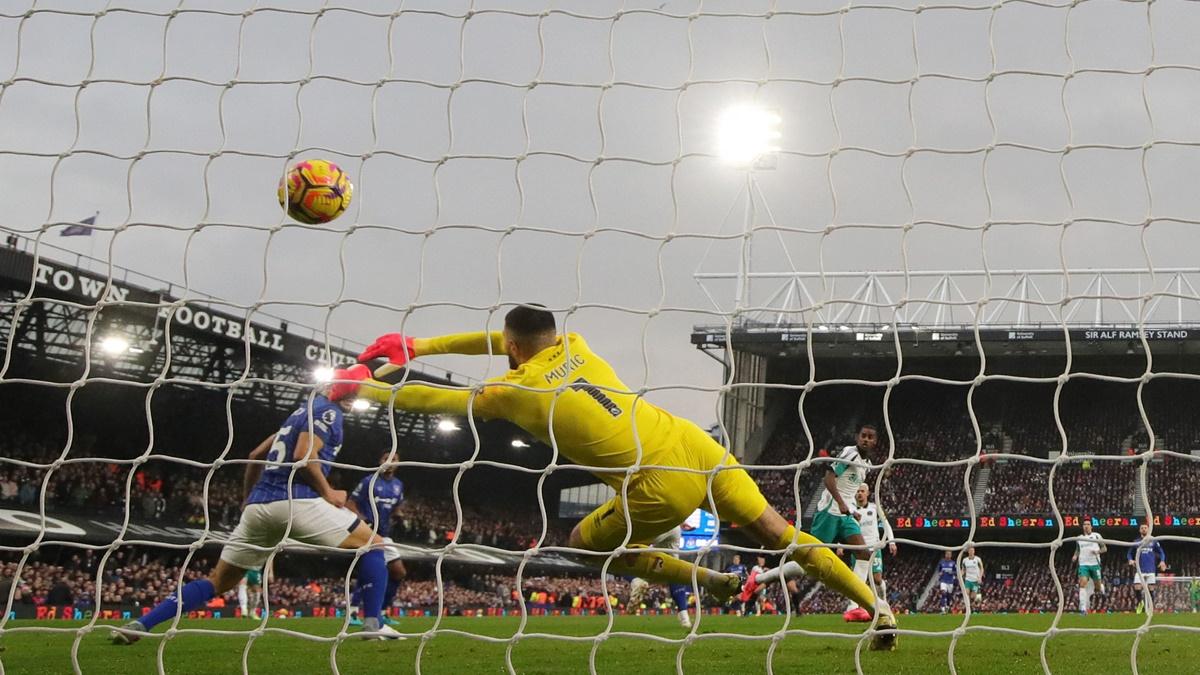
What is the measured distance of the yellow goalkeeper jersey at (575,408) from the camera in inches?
205

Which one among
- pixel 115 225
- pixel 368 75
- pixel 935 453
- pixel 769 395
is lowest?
pixel 115 225

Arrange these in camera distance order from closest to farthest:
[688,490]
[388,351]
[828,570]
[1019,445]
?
1. [388,351]
2. [688,490]
3. [828,570]
4. [1019,445]

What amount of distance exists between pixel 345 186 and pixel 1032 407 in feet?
111

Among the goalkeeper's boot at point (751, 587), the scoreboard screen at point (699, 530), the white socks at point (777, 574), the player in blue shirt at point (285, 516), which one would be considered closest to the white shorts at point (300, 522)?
the player in blue shirt at point (285, 516)

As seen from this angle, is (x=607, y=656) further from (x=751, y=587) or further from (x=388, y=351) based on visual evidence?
(x=388, y=351)

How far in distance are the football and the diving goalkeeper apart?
0.73 m

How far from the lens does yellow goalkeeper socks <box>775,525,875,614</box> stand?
5.75 metres

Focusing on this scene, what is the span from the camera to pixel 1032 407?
117 ft

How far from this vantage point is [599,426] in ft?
17.6

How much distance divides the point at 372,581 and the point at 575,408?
3.54 meters

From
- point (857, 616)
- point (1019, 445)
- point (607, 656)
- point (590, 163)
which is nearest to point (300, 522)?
point (607, 656)

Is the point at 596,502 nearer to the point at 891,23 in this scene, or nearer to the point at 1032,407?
the point at 1032,407

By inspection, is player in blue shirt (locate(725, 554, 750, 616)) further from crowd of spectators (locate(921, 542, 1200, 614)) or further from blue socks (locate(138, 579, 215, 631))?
crowd of spectators (locate(921, 542, 1200, 614))

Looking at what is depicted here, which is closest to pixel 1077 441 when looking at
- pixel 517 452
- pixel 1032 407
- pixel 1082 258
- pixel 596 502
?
pixel 1032 407
